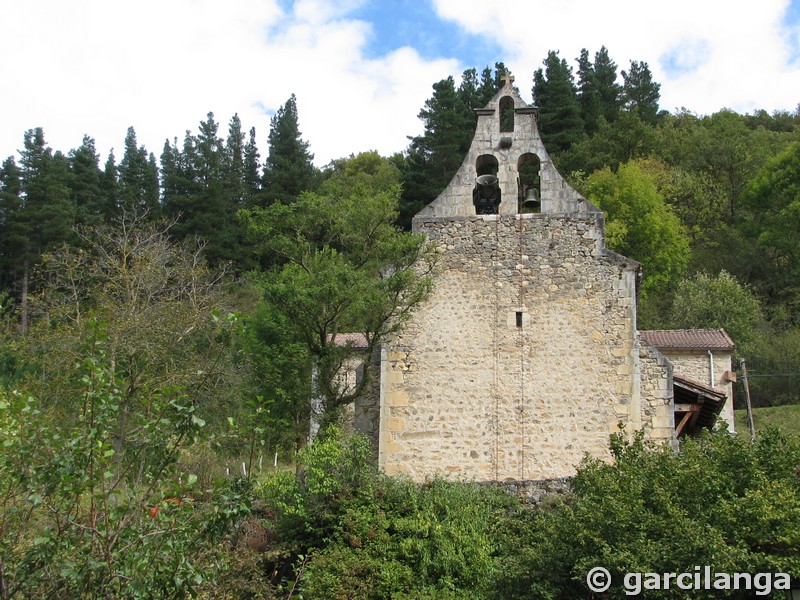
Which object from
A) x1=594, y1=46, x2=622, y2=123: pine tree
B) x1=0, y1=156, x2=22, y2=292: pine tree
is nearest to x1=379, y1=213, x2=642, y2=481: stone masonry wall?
x1=0, y1=156, x2=22, y2=292: pine tree

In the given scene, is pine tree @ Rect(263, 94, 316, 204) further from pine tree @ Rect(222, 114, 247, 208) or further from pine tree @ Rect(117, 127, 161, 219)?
pine tree @ Rect(117, 127, 161, 219)

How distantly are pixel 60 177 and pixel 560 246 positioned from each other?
31.7 meters

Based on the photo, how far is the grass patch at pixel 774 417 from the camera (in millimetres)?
27794

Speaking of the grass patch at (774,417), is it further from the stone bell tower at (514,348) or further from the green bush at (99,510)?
the green bush at (99,510)

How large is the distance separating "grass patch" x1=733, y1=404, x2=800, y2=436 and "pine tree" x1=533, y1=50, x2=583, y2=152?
1749 cm

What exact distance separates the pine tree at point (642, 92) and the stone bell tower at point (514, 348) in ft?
126

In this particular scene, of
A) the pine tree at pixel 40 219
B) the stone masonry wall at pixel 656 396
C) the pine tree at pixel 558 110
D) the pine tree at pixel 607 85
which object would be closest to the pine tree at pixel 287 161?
the pine tree at pixel 40 219

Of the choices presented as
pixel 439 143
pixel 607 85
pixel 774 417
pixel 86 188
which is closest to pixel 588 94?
pixel 607 85

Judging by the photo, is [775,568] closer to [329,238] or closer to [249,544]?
[249,544]

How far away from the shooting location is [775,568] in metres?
7.21

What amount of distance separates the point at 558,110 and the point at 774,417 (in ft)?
67.2

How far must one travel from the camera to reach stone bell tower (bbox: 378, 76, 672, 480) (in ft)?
43.1

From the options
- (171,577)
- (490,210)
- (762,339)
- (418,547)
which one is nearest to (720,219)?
(762,339)

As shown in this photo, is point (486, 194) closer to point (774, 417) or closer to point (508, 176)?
point (508, 176)
